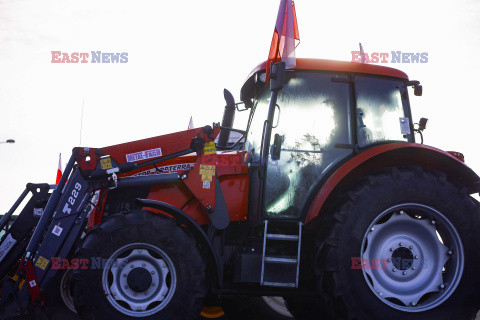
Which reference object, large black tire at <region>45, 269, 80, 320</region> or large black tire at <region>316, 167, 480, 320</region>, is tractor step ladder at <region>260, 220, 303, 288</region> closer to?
large black tire at <region>316, 167, 480, 320</region>

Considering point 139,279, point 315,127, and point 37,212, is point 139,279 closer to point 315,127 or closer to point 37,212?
point 315,127

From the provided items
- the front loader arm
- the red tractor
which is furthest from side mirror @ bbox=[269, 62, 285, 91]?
the front loader arm

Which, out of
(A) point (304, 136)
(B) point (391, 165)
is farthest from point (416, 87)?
(A) point (304, 136)

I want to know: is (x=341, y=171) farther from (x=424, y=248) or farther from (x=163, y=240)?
(x=163, y=240)

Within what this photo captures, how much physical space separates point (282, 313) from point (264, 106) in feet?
9.76

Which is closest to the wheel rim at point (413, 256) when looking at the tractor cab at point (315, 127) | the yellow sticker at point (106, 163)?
the tractor cab at point (315, 127)

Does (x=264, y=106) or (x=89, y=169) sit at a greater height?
(x=264, y=106)

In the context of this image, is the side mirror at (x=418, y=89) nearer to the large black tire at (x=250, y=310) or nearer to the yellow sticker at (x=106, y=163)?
the large black tire at (x=250, y=310)

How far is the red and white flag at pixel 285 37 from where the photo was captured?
426cm

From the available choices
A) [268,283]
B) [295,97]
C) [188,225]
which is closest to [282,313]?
[268,283]

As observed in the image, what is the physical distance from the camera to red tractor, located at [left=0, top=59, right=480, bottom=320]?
144 inches

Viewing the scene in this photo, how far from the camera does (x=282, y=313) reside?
596cm

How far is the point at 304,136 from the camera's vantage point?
165 inches

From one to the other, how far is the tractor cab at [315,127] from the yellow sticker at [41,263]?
6.32 feet
